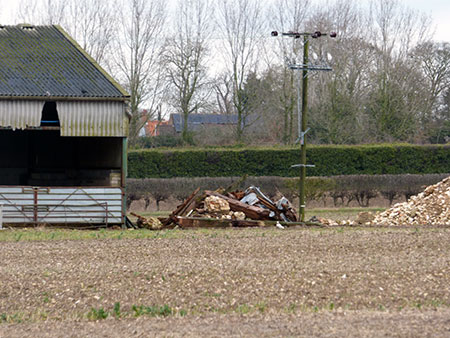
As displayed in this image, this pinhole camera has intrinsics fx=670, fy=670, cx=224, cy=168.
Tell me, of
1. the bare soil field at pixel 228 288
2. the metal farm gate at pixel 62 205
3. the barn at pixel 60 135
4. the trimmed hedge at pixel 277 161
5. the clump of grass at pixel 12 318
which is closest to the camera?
the bare soil field at pixel 228 288

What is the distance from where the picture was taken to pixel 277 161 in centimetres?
3956

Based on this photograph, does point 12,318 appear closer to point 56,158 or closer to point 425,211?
point 425,211

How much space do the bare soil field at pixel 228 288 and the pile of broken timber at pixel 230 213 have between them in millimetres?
5635

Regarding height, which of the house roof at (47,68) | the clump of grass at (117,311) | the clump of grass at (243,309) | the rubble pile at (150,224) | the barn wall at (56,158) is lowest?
the rubble pile at (150,224)

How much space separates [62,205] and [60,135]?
253cm

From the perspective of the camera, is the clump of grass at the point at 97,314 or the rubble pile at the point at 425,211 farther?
the rubble pile at the point at 425,211

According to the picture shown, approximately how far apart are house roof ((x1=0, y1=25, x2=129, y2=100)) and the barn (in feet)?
0.11

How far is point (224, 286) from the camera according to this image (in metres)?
10.7

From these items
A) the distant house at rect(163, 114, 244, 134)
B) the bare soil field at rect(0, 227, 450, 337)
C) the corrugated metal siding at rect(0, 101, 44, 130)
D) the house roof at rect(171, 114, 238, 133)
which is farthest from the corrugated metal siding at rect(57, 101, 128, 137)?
the house roof at rect(171, 114, 238, 133)

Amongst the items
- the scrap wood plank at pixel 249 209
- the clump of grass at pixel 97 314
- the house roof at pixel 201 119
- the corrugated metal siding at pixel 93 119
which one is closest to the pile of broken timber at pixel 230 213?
the scrap wood plank at pixel 249 209

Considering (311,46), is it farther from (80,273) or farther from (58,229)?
(80,273)

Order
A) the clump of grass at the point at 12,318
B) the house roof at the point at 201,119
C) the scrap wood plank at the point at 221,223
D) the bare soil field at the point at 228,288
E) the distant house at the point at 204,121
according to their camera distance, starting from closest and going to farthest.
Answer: the bare soil field at the point at 228,288
the clump of grass at the point at 12,318
the scrap wood plank at the point at 221,223
the distant house at the point at 204,121
the house roof at the point at 201,119

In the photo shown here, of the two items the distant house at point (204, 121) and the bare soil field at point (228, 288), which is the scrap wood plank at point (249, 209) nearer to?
the bare soil field at point (228, 288)

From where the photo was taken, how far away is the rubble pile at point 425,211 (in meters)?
22.8
